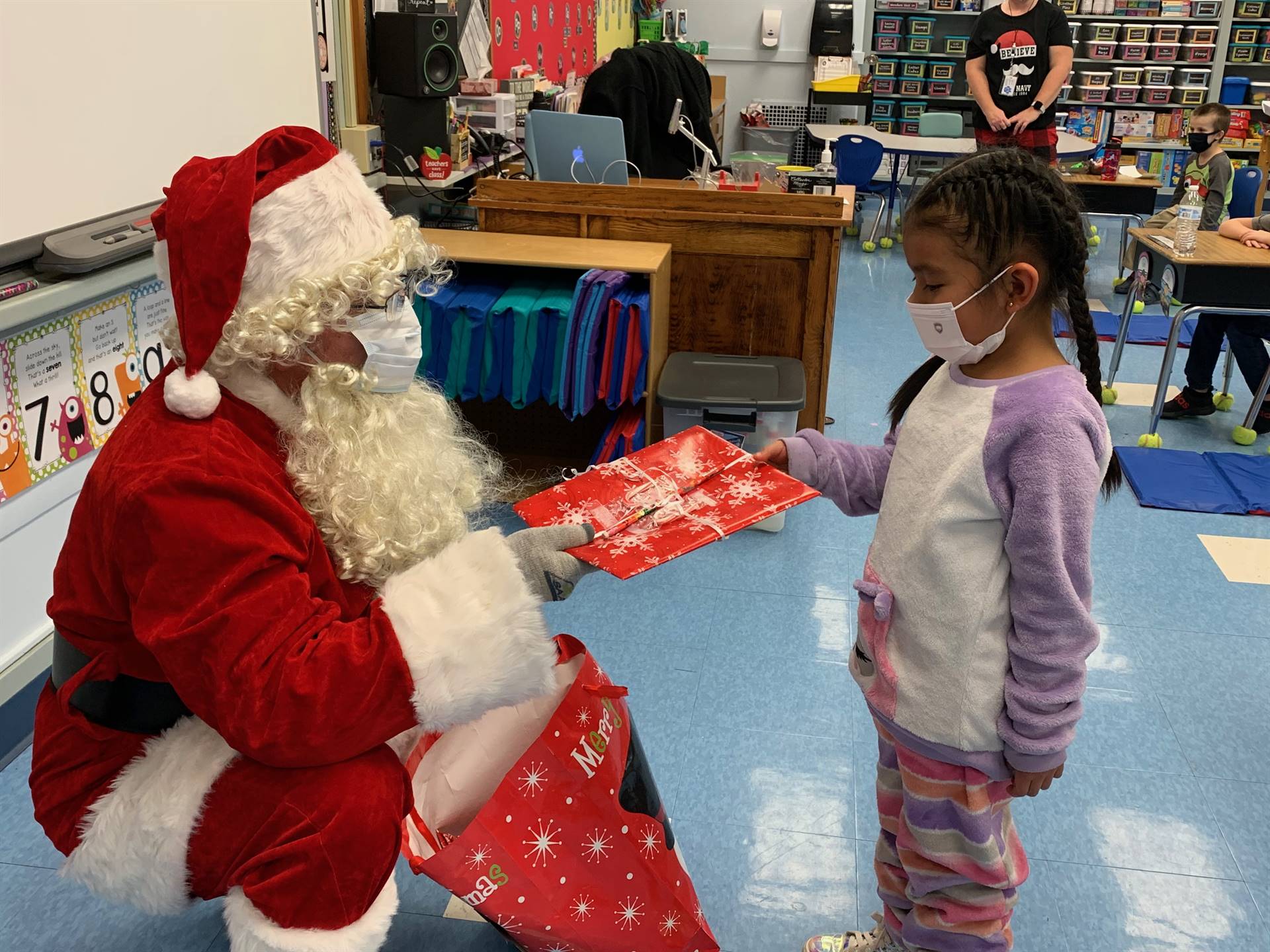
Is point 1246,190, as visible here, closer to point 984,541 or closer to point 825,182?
point 825,182

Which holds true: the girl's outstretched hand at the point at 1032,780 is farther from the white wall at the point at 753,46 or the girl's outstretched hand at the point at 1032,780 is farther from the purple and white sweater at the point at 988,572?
the white wall at the point at 753,46

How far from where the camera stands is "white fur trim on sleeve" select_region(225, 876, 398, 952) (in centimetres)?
121

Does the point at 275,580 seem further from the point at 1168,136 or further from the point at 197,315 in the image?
the point at 1168,136

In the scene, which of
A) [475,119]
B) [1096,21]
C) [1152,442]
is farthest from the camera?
[1096,21]

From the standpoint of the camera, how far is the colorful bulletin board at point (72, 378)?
209cm

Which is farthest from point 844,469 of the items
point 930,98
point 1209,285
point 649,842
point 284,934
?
point 930,98

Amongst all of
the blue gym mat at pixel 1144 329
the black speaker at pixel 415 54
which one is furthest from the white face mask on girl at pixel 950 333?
the blue gym mat at pixel 1144 329

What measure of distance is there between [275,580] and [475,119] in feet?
13.8

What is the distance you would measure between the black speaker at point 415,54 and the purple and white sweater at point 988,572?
3308 millimetres

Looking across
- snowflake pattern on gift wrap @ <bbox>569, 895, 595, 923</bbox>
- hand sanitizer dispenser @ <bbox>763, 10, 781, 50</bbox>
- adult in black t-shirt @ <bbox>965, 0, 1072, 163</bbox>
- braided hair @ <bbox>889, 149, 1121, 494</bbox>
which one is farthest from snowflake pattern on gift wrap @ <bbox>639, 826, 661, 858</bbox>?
hand sanitizer dispenser @ <bbox>763, 10, 781, 50</bbox>

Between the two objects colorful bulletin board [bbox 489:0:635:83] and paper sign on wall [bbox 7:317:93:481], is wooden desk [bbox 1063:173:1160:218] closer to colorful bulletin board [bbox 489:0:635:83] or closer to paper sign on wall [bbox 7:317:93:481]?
colorful bulletin board [bbox 489:0:635:83]

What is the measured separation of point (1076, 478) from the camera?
121 cm

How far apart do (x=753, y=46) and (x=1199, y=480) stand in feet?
27.2

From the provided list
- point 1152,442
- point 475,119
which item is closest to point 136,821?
point 1152,442
